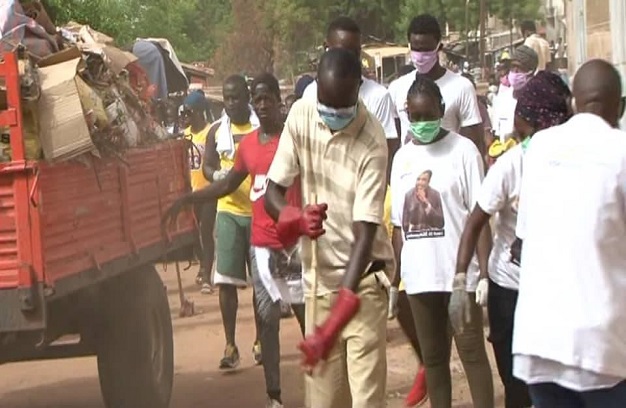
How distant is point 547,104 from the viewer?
5785 mm

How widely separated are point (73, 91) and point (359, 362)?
2098 mm

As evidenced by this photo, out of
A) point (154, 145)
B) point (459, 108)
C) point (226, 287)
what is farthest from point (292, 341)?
point (459, 108)

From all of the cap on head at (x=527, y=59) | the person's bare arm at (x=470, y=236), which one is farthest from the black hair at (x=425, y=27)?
the cap on head at (x=527, y=59)

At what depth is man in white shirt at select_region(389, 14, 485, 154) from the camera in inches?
293

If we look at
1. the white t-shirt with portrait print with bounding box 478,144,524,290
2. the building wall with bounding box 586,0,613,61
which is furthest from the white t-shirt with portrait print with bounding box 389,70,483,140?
the building wall with bounding box 586,0,613,61

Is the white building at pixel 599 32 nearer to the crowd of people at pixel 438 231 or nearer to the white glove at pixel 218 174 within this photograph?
the white glove at pixel 218 174

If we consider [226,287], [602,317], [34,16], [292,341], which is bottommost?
[292,341]

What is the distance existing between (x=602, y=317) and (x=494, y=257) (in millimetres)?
1922

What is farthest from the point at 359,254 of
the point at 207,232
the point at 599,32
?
the point at 599,32

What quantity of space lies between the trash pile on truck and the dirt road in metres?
1.68

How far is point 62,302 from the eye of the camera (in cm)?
683

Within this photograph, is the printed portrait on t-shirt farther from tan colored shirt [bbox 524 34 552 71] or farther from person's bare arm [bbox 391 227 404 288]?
tan colored shirt [bbox 524 34 552 71]

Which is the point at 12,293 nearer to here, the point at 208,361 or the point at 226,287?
the point at 226,287

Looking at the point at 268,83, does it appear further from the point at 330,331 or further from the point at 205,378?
the point at 330,331
